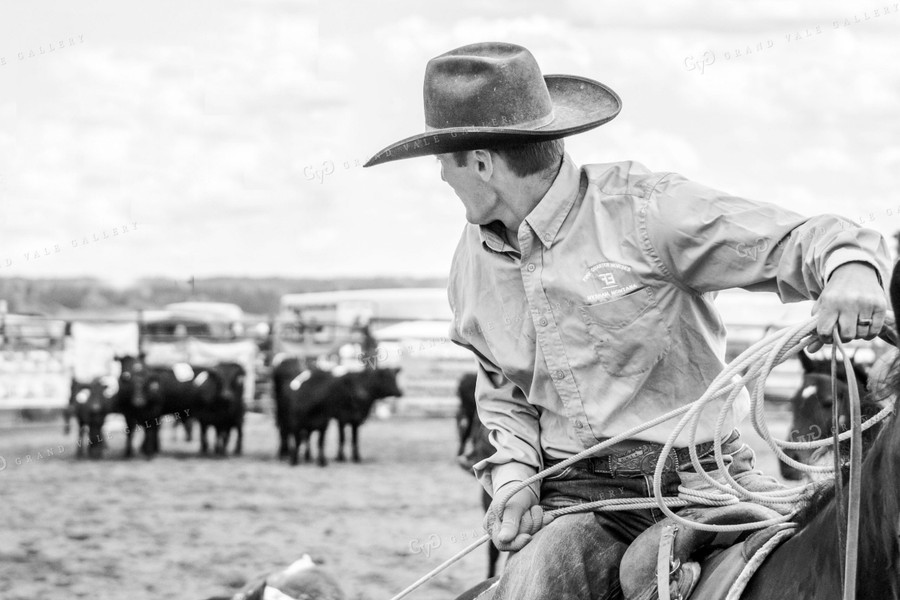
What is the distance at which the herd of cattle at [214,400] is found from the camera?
14.6 m

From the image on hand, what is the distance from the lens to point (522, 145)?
2.41 m

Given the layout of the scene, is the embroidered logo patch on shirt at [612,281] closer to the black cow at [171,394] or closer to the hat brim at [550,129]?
the hat brim at [550,129]

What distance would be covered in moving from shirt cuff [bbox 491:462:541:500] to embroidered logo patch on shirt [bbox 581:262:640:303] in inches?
19.0

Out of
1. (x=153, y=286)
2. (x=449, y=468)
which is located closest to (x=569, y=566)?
(x=449, y=468)

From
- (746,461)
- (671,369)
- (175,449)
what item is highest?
(671,369)

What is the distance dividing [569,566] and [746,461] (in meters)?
0.51

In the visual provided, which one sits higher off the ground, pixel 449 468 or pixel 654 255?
pixel 654 255

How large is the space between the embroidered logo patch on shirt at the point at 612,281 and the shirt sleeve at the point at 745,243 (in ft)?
0.23

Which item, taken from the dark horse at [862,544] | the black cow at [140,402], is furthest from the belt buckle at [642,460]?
the black cow at [140,402]

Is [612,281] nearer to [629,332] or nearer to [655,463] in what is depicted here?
[629,332]

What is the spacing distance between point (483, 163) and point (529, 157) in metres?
0.10

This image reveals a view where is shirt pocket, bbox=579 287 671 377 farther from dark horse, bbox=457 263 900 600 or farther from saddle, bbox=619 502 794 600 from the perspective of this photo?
dark horse, bbox=457 263 900 600

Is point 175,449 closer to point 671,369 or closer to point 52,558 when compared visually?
point 52,558

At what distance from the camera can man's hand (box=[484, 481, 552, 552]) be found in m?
2.45
